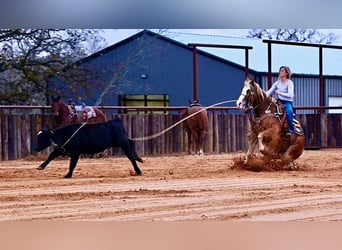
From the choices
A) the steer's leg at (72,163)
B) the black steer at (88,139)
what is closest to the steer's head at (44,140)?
the black steer at (88,139)

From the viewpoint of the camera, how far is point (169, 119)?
750cm

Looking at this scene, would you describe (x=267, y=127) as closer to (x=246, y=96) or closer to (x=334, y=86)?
(x=246, y=96)

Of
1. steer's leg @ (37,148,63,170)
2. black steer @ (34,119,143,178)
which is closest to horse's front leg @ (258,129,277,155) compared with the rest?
black steer @ (34,119,143,178)

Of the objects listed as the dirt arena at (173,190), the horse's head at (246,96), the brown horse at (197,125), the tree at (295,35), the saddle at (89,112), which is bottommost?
the dirt arena at (173,190)

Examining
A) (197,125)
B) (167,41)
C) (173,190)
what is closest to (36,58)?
(167,41)

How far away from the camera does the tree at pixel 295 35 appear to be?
727 centimetres

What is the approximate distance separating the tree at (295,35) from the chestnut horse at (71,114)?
1424 millimetres

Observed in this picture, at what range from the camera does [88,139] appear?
24.3 feet

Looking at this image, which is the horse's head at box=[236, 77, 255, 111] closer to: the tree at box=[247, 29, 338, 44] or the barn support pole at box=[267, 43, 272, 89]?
the barn support pole at box=[267, 43, 272, 89]

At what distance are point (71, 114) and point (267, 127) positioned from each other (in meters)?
1.68

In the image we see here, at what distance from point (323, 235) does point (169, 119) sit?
5.37ft

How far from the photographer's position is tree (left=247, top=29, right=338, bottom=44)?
727 cm

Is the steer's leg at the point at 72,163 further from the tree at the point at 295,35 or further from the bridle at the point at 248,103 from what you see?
the tree at the point at 295,35

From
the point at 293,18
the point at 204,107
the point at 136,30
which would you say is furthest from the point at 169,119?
the point at 293,18
